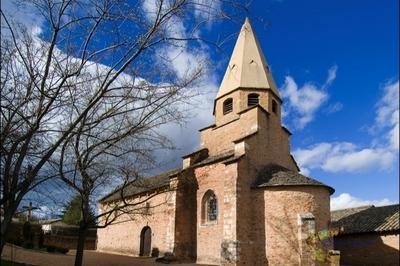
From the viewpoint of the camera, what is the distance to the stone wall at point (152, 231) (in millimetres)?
22859

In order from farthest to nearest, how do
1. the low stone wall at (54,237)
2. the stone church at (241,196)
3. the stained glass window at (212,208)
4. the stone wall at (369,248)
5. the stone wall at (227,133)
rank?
the low stone wall at (54,237), the stone wall at (227,133), the stone wall at (369,248), the stained glass window at (212,208), the stone church at (241,196)

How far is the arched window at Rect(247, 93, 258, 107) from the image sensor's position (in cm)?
2516

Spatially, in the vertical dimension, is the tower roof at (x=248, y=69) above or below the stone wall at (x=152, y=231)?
above

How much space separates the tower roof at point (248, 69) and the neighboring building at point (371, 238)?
10.5m

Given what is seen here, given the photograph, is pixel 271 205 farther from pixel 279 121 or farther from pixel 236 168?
pixel 279 121

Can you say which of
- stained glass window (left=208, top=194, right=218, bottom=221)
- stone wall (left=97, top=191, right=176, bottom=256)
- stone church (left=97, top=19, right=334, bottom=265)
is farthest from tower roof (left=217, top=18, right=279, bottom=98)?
stone wall (left=97, top=191, right=176, bottom=256)

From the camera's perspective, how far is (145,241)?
27.0 m

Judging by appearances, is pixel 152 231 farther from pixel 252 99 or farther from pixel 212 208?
pixel 252 99

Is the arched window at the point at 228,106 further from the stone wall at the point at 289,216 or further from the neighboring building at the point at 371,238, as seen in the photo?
the neighboring building at the point at 371,238

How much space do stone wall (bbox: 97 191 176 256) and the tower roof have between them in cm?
840

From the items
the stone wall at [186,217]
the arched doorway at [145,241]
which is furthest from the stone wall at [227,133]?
the arched doorway at [145,241]

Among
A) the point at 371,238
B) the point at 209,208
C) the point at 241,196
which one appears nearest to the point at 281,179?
the point at 241,196

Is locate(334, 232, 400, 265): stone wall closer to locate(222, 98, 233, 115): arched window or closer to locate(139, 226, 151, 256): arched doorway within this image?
locate(222, 98, 233, 115): arched window

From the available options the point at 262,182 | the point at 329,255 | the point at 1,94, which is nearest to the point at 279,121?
the point at 262,182
